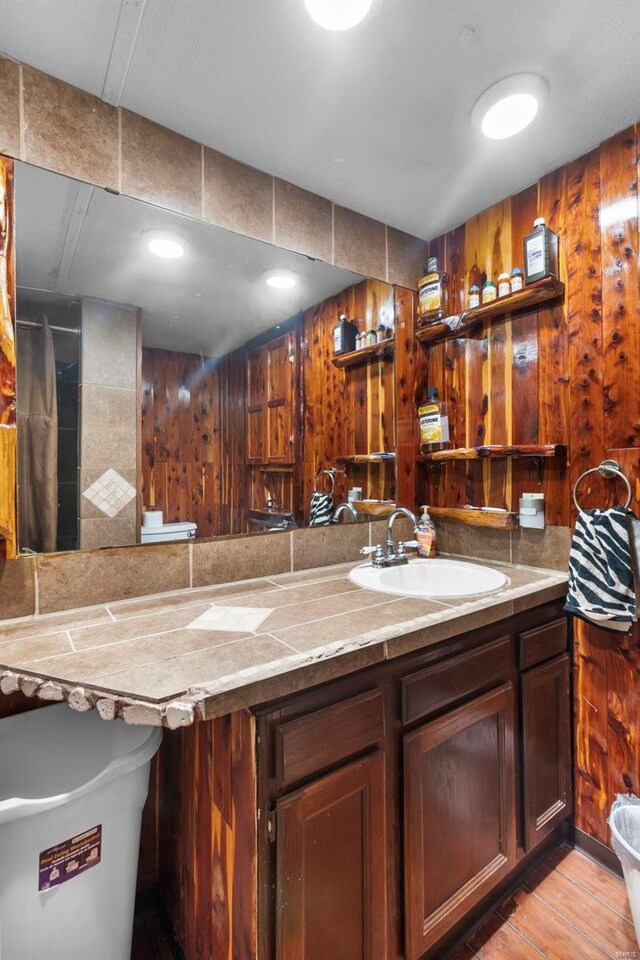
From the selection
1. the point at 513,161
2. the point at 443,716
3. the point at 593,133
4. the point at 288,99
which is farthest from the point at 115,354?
the point at 593,133

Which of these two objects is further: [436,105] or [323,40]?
[436,105]

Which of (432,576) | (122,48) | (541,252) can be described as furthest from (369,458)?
(122,48)

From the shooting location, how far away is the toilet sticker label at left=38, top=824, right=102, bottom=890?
916 mm

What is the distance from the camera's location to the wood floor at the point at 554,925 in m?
1.19

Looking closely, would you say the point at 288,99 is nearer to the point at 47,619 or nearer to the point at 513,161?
the point at 513,161

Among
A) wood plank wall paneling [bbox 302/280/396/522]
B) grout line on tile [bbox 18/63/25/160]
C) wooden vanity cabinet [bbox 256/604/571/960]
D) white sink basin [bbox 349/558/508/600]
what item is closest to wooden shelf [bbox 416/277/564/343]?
wood plank wall paneling [bbox 302/280/396/522]

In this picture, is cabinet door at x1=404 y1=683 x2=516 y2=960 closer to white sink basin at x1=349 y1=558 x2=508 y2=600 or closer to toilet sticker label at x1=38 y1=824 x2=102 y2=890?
white sink basin at x1=349 y1=558 x2=508 y2=600

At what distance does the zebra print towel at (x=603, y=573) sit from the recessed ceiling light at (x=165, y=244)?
60.5 inches

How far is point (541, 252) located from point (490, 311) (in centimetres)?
25

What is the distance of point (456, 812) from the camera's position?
1.16 meters

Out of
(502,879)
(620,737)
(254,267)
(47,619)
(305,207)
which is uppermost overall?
(305,207)

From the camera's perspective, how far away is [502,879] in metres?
1.30

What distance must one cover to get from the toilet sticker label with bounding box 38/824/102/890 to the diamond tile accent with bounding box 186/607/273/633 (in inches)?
18.8

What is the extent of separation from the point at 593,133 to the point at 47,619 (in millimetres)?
2161
